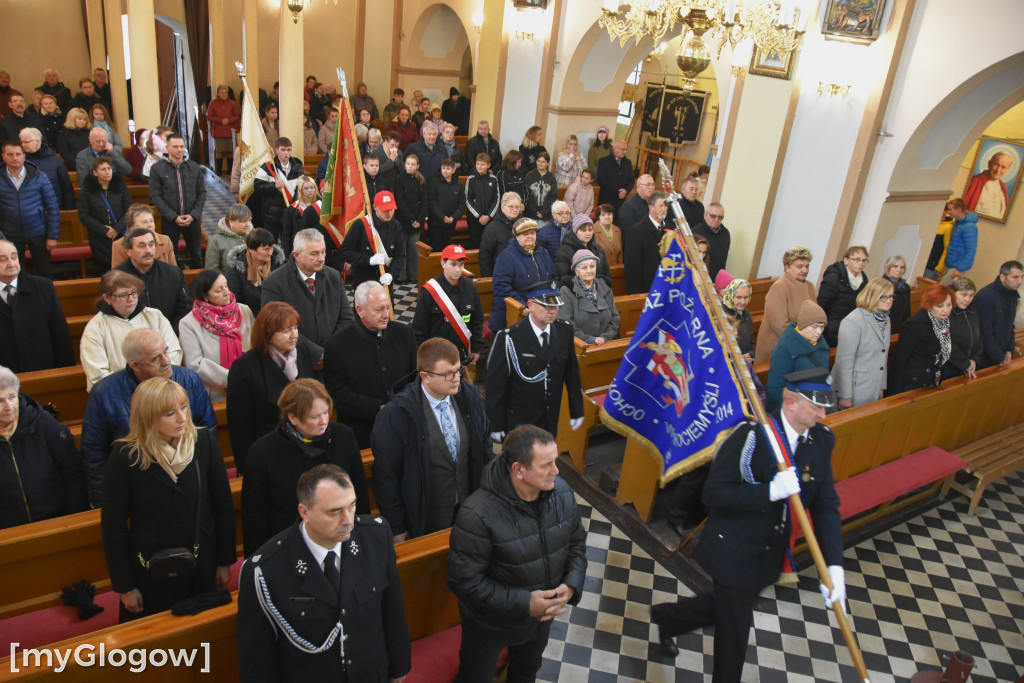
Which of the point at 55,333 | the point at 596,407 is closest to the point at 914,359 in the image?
the point at 596,407

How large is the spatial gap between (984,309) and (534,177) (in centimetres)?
531

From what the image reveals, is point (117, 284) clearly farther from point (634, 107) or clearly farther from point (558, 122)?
point (634, 107)

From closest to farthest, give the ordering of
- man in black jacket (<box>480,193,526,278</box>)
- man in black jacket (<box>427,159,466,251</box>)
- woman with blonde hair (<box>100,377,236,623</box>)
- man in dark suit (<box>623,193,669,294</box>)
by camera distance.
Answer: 1. woman with blonde hair (<box>100,377,236,623</box>)
2. man in black jacket (<box>480,193,526,278</box>)
3. man in dark suit (<box>623,193,669,294</box>)
4. man in black jacket (<box>427,159,466,251</box>)

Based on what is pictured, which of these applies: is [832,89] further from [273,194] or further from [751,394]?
[273,194]

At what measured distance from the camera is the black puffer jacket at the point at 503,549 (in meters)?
2.92

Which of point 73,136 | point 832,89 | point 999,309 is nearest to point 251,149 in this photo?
point 73,136

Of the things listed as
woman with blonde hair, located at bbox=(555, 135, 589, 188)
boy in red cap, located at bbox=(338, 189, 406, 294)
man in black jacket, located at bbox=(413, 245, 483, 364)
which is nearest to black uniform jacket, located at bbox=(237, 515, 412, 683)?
man in black jacket, located at bbox=(413, 245, 483, 364)

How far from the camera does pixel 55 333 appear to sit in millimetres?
4609

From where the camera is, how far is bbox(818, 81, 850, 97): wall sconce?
740 centimetres

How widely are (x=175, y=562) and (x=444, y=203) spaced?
649 cm

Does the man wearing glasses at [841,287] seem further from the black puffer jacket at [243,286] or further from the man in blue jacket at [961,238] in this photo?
the black puffer jacket at [243,286]

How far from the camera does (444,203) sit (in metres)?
8.90

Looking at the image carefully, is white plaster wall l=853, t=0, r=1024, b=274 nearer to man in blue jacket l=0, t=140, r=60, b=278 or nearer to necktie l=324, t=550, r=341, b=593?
necktie l=324, t=550, r=341, b=593

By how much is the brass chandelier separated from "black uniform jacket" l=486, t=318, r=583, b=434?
2.36 metres
